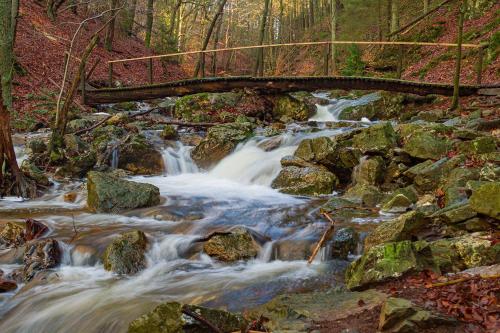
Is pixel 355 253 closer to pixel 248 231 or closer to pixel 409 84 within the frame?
pixel 248 231

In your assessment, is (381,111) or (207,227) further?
(381,111)

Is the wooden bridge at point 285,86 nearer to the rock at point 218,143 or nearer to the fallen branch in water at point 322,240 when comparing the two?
the rock at point 218,143

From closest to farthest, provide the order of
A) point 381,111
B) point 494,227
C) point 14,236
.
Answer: point 494,227, point 14,236, point 381,111

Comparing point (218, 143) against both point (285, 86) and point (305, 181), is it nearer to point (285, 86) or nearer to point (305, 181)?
point (305, 181)

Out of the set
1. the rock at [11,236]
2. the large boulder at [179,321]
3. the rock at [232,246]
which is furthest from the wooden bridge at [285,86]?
the large boulder at [179,321]

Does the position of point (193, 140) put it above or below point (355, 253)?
above

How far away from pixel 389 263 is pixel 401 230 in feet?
4.30

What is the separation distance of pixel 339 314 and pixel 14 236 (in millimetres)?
4949

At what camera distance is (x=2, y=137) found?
8.40 m

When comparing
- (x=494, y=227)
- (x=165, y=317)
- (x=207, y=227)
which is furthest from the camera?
(x=207, y=227)

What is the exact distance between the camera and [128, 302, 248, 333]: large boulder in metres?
3.69

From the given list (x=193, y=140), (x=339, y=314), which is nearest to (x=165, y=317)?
(x=339, y=314)

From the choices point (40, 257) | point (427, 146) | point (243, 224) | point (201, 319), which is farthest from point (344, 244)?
point (427, 146)

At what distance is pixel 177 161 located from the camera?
40.1 ft
